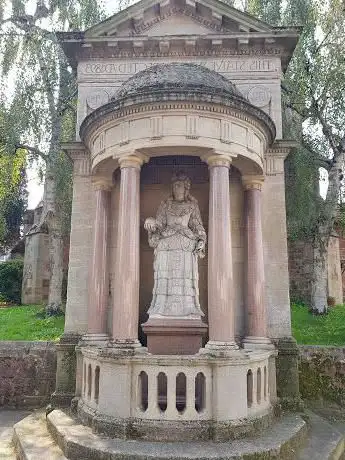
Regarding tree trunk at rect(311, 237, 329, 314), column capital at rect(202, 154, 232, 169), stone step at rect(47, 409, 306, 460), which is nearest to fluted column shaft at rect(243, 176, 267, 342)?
column capital at rect(202, 154, 232, 169)

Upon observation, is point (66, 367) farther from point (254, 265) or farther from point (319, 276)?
point (319, 276)

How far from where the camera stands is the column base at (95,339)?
8.29 meters

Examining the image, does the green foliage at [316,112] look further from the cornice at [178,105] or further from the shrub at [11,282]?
the shrub at [11,282]

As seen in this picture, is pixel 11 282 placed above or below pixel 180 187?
below

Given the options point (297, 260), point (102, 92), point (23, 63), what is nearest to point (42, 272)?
point (23, 63)

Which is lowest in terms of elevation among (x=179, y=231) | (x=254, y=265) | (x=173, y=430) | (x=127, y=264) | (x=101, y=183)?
(x=173, y=430)

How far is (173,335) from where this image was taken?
7789 millimetres

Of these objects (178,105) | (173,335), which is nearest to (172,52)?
(178,105)

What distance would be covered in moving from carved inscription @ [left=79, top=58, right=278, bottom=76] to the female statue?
278cm

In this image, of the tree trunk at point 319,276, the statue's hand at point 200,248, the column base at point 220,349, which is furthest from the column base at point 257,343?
the tree trunk at point 319,276

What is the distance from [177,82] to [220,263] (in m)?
3.20

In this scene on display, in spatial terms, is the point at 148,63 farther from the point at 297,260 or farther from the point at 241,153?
the point at 297,260

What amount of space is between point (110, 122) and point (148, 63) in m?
2.61

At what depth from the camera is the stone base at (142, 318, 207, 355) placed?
7.74 metres
